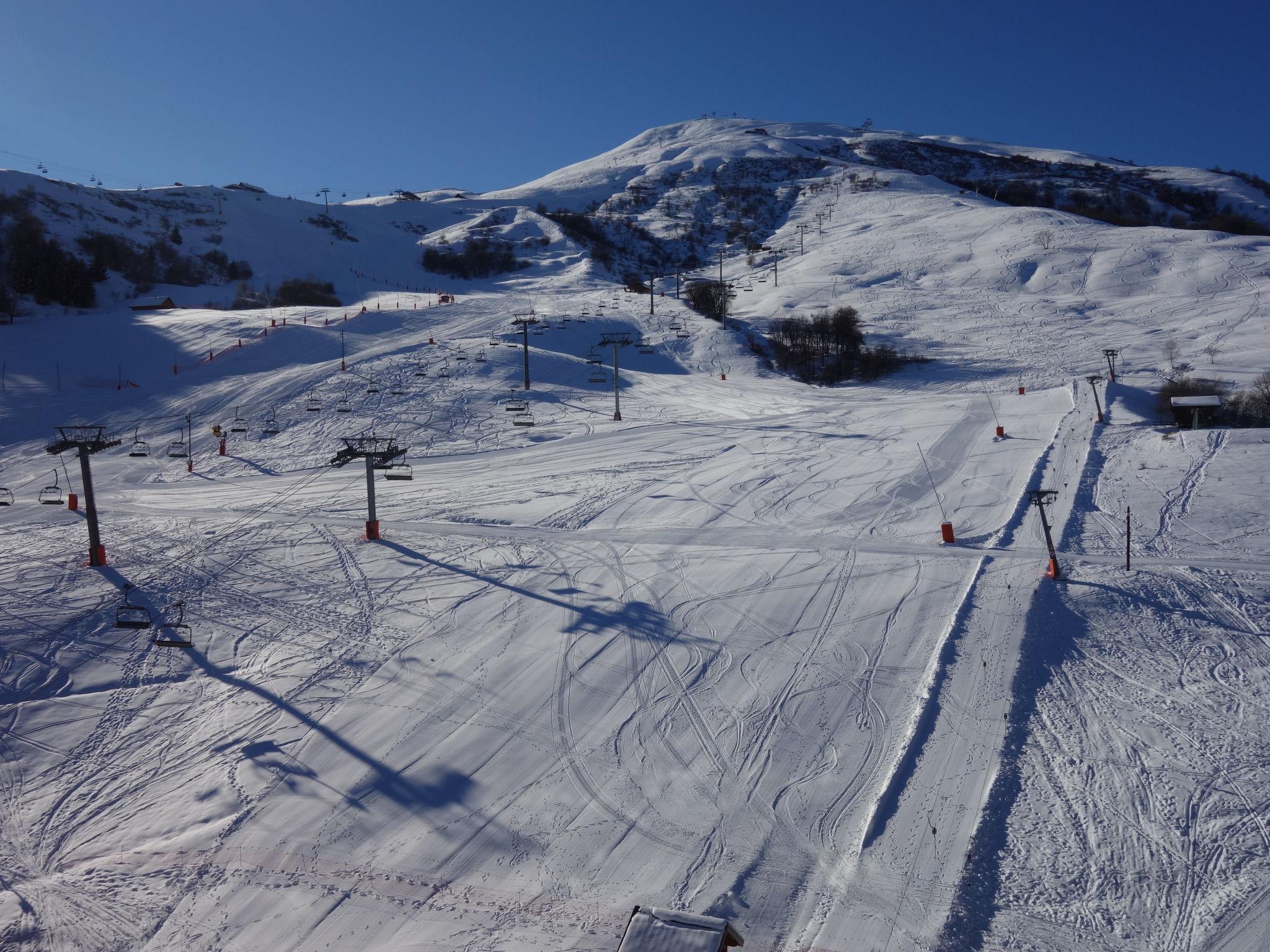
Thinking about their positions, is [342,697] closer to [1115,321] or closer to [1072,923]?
[1072,923]

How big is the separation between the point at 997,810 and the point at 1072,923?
1775 mm

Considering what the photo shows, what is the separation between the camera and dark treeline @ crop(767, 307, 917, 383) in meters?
49.0

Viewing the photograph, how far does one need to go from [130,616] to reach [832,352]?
43.8m

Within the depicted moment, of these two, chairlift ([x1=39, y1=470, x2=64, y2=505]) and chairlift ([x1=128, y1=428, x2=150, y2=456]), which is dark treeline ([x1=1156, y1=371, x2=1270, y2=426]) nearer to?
chairlift ([x1=39, y1=470, x2=64, y2=505])

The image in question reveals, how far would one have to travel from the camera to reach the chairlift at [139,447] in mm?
29103

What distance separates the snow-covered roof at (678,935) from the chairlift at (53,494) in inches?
870

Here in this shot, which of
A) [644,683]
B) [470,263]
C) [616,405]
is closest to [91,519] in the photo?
[644,683]

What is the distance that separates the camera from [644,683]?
13.9 m

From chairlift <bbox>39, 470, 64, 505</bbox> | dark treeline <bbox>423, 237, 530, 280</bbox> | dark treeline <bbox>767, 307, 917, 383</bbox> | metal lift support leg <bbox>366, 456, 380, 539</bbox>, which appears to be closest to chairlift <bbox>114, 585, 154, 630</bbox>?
metal lift support leg <bbox>366, 456, 380, 539</bbox>

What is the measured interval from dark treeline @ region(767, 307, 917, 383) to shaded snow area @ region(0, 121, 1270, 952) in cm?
1402

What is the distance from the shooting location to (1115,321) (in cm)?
5169

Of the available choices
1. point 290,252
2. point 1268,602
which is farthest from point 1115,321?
point 290,252

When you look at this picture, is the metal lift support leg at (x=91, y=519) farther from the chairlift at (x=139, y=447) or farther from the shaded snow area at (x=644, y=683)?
the chairlift at (x=139, y=447)

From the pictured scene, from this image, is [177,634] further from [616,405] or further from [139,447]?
[616,405]
